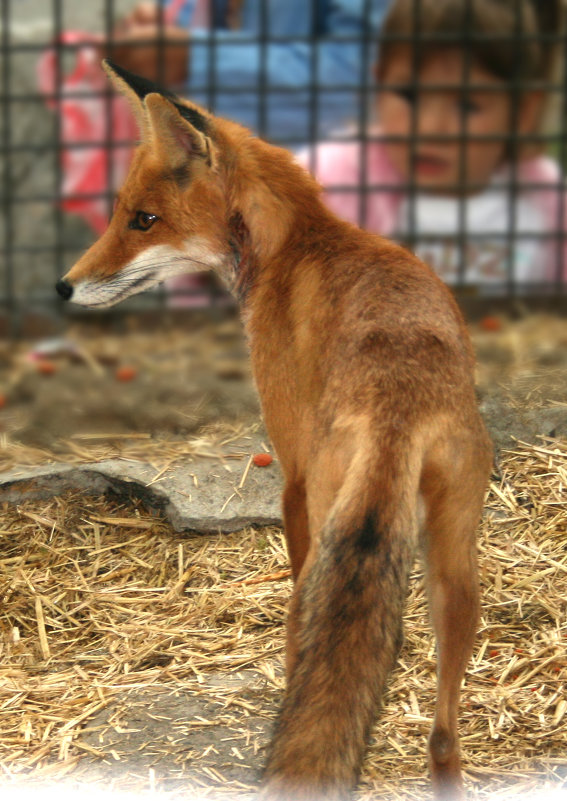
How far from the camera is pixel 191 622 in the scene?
178 inches

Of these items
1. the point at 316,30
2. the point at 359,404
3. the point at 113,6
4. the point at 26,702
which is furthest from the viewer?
the point at 113,6

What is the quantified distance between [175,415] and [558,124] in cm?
331

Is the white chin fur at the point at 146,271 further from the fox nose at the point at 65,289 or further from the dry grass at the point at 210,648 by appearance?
the dry grass at the point at 210,648

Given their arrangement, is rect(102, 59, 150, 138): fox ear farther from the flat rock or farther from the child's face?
the child's face

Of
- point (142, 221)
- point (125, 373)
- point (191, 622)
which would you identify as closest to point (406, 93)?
point (125, 373)

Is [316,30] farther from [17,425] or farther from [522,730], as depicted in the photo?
[522,730]

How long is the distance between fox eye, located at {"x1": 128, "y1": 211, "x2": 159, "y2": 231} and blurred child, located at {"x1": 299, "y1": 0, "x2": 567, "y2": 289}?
270 centimetres

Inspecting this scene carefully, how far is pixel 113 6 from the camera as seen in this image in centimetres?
698

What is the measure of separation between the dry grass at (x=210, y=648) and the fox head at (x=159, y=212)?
56.0 inches

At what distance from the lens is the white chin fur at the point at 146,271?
3.65 m

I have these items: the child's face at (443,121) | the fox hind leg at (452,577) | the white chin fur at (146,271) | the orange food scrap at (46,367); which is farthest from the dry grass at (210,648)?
the child's face at (443,121)

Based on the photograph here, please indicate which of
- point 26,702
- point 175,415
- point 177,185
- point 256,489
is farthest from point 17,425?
point 177,185

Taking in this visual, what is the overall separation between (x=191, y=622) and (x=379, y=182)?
352cm

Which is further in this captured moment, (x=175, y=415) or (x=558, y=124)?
(x=558, y=124)
